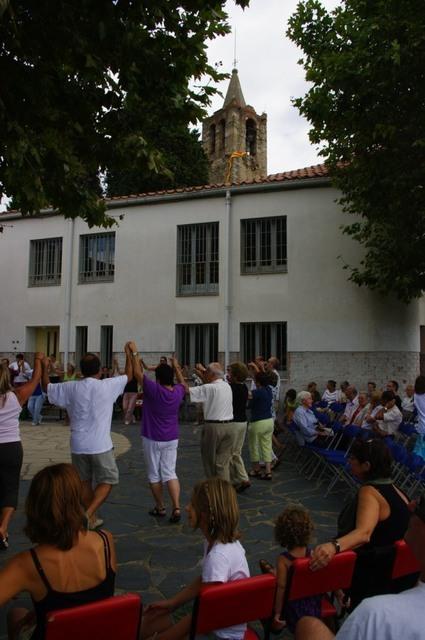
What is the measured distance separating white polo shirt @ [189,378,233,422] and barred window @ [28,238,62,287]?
1531 cm

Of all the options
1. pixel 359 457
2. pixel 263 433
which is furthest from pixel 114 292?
pixel 359 457

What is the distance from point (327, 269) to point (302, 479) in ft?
30.8

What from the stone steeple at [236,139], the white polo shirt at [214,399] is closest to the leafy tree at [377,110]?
the white polo shirt at [214,399]

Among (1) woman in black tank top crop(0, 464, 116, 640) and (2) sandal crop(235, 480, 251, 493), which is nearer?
(1) woman in black tank top crop(0, 464, 116, 640)

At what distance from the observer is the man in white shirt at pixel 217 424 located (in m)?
7.16

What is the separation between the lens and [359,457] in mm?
3861

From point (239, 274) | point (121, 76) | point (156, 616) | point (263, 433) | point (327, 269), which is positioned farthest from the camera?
point (239, 274)

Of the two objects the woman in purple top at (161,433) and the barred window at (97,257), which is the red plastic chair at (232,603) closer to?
the woman in purple top at (161,433)

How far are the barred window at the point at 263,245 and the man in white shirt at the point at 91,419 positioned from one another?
42.2ft

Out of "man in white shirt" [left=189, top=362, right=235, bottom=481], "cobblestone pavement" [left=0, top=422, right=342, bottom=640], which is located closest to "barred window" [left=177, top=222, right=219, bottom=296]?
"cobblestone pavement" [left=0, top=422, right=342, bottom=640]

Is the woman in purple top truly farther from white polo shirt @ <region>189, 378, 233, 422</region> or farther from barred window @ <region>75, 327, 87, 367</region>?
barred window @ <region>75, 327, 87, 367</region>

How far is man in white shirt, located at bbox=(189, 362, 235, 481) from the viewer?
7.16 metres

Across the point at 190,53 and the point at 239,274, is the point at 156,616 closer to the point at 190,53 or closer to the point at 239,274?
the point at 190,53

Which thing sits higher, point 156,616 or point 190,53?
point 190,53
